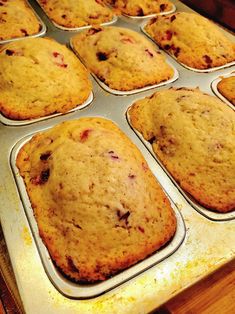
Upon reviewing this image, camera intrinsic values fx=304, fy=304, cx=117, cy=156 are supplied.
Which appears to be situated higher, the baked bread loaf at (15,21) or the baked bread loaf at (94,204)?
the baked bread loaf at (15,21)

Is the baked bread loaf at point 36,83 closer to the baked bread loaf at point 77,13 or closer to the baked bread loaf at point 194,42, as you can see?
the baked bread loaf at point 77,13

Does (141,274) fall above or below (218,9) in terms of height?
below

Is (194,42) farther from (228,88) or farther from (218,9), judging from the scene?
(218,9)

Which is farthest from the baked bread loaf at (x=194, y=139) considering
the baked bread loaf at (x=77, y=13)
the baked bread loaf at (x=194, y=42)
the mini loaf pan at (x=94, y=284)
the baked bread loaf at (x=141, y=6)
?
the baked bread loaf at (x=141, y=6)

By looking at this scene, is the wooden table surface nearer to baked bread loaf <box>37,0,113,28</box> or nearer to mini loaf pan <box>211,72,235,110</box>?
mini loaf pan <box>211,72,235,110</box>

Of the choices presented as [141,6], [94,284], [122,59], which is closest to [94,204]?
[94,284]

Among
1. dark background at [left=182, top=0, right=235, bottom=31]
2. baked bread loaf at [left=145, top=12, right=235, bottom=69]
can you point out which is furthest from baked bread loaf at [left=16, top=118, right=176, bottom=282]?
dark background at [left=182, top=0, right=235, bottom=31]
